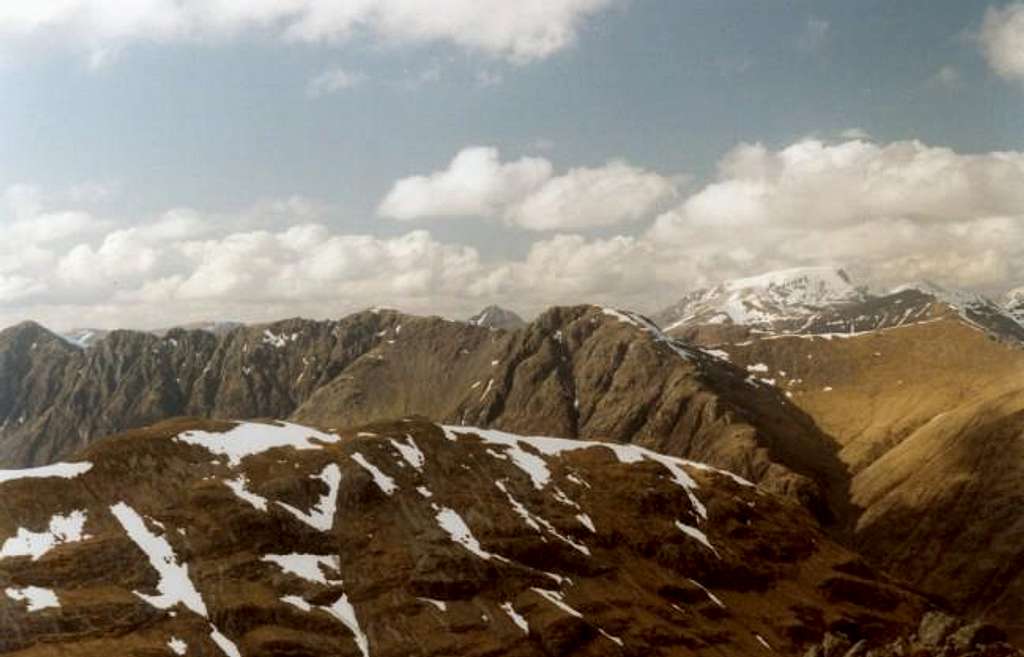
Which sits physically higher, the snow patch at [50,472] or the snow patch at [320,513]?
the snow patch at [50,472]

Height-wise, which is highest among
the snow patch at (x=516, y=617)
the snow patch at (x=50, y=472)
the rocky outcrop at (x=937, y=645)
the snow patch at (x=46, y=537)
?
the snow patch at (x=50, y=472)

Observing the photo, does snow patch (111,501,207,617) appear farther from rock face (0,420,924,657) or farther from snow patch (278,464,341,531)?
snow patch (278,464,341,531)

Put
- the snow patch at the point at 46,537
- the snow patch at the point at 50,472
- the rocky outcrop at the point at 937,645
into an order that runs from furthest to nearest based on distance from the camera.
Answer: the snow patch at the point at 50,472, the snow patch at the point at 46,537, the rocky outcrop at the point at 937,645

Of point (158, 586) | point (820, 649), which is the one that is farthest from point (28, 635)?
point (820, 649)

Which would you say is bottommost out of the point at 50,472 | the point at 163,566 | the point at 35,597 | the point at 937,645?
the point at 937,645

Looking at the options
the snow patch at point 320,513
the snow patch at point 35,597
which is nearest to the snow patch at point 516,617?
the snow patch at point 320,513

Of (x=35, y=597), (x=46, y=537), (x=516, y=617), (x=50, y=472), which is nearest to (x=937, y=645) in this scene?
(x=516, y=617)

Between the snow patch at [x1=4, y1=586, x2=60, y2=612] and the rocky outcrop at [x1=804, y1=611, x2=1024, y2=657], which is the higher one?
the snow patch at [x1=4, y1=586, x2=60, y2=612]

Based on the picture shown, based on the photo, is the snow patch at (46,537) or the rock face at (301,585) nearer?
the rock face at (301,585)

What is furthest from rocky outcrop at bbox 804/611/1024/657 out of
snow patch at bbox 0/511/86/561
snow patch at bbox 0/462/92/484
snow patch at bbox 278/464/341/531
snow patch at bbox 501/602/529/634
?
snow patch at bbox 0/462/92/484

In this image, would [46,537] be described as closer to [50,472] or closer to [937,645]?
[50,472]

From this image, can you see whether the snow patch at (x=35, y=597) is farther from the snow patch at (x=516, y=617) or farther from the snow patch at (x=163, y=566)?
the snow patch at (x=516, y=617)
